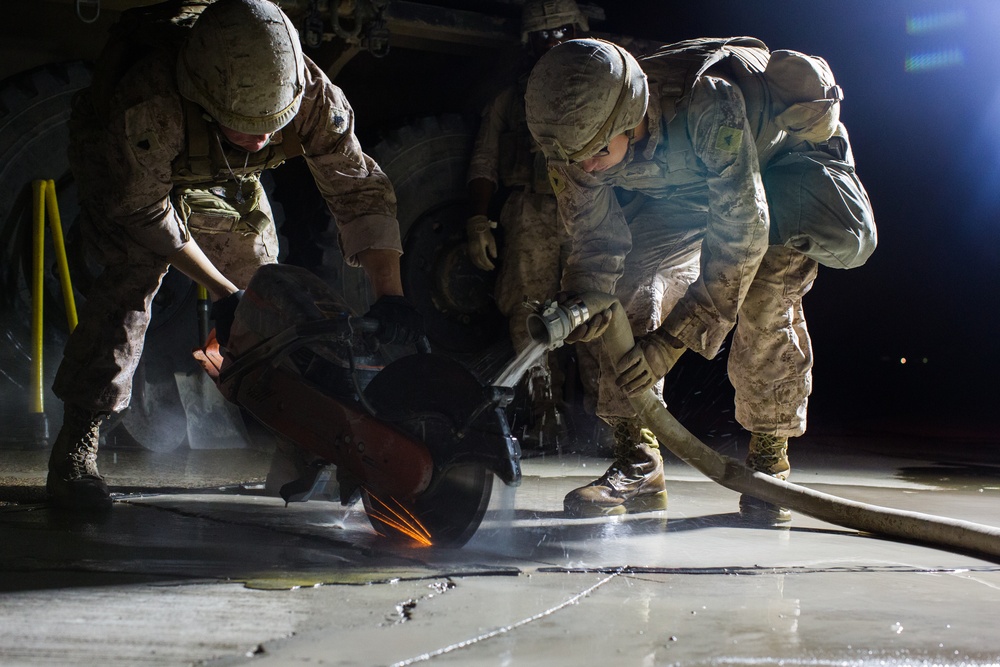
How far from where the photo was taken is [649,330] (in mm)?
3107

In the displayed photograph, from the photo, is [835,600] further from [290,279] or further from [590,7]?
[590,7]

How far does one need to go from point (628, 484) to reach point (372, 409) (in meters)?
1.15

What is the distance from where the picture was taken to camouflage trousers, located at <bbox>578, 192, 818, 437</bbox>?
3.18 meters

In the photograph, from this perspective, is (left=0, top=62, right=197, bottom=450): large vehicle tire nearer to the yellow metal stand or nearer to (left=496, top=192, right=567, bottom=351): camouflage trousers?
the yellow metal stand

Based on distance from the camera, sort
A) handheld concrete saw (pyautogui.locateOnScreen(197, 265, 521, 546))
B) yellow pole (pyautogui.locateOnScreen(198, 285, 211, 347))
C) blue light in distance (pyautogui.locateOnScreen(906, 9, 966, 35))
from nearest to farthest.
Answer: handheld concrete saw (pyautogui.locateOnScreen(197, 265, 521, 546))
yellow pole (pyautogui.locateOnScreen(198, 285, 211, 347))
blue light in distance (pyautogui.locateOnScreen(906, 9, 966, 35))

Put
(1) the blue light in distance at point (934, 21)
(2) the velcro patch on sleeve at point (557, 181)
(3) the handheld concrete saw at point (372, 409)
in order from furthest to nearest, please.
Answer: (1) the blue light in distance at point (934, 21) < (2) the velcro patch on sleeve at point (557, 181) < (3) the handheld concrete saw at point (372, 409)

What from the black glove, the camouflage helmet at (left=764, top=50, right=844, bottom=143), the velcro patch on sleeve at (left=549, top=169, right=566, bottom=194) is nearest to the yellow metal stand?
the black glove

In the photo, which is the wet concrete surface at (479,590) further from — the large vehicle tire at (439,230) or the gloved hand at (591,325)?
the large vehicle tire at (439,230)

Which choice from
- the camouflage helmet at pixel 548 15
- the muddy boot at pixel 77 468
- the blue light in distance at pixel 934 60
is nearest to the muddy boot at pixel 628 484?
the muddy boot at pixel 77 468

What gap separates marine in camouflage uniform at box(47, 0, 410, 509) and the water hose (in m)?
0.49

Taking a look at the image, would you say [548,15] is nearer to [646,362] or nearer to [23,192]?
[23,192]

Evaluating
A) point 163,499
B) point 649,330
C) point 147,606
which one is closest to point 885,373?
point 649,330

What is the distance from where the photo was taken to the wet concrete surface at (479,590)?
61.5 inches

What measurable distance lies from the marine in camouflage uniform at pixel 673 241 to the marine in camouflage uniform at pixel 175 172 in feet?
2.08
